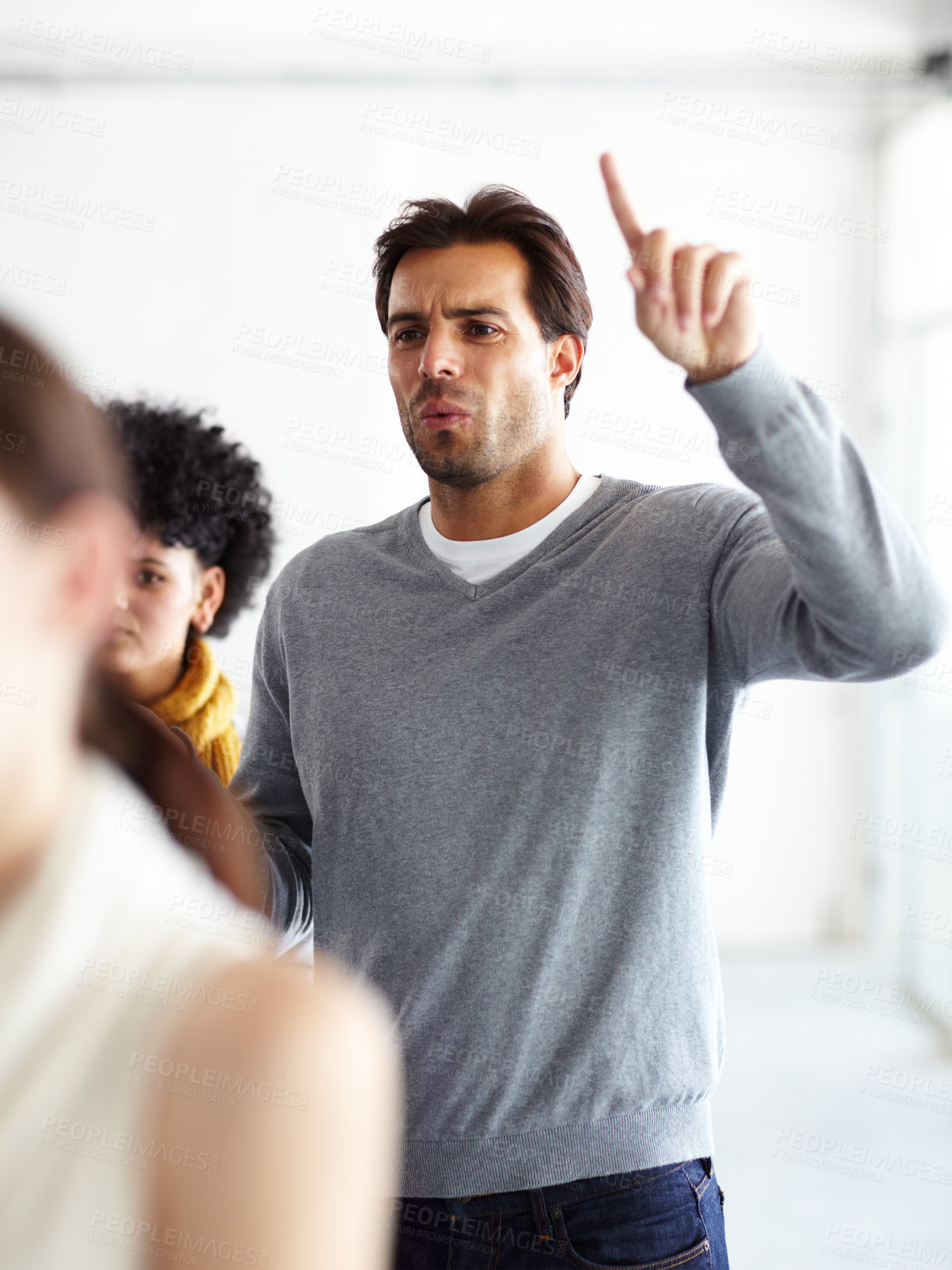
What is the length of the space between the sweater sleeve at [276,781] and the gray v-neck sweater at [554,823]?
67 mm

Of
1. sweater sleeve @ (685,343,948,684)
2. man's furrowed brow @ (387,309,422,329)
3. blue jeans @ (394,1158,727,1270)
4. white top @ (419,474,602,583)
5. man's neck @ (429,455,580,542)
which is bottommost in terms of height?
blue jeans @ (394,1158,727,1270)

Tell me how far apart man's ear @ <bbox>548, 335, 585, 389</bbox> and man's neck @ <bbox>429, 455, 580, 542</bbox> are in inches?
7.1

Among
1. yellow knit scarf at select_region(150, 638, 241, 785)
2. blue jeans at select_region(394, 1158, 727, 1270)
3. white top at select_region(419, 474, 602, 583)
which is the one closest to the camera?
blue jeans at select_region(394, 1158, 727, 1270)

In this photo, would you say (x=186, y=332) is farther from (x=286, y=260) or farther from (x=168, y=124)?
(x=168, y=124)

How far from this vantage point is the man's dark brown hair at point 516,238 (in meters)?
1.56

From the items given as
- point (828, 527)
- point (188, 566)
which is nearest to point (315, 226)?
point (188, 566)

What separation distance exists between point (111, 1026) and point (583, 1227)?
0.95m

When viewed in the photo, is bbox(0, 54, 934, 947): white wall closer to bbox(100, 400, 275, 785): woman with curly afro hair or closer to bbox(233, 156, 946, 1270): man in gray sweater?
bbox(100, 400, 275, 785): woman with curly afro hair

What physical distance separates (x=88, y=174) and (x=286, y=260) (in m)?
0.84

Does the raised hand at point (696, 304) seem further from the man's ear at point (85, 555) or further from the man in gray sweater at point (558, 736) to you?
the man's ear at point (85, 555)

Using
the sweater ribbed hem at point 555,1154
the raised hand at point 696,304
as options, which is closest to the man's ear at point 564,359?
the raised hand at point 696,304

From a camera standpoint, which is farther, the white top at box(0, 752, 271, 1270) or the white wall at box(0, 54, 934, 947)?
the white wall at box(0, 54, 934, 947)

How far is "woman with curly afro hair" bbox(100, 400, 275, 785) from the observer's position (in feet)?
6.01

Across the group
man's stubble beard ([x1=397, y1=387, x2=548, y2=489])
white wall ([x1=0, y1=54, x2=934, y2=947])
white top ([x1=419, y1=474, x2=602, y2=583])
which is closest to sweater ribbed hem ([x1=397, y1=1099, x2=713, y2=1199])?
white top ([x1=419, y1=474, x2=602, y2=583])
